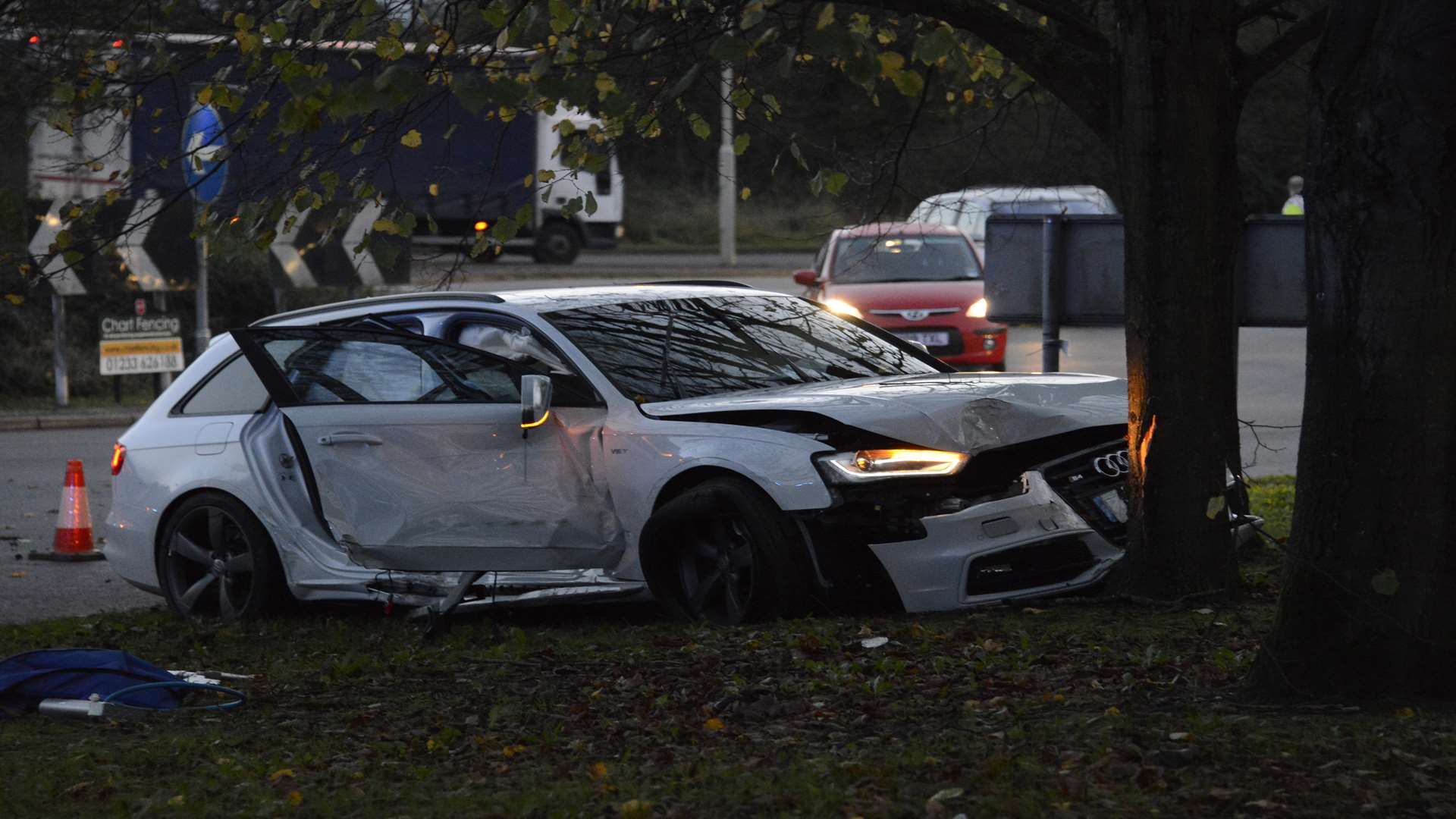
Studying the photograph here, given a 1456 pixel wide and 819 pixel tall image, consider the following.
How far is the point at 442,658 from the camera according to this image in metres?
7.28

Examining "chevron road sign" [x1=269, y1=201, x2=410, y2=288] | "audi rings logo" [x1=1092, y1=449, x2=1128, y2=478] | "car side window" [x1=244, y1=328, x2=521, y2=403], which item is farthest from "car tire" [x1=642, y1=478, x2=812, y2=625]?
"chevron road sign" [x1=269, y1=201, x2=410, y2=288]

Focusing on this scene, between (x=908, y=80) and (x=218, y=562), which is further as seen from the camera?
(x=218, y=562)

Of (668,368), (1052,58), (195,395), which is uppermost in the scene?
(1052,58)

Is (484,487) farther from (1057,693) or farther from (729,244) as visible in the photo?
(729,244)

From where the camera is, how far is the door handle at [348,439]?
26.5 feet

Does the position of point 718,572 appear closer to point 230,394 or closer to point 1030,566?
point 1030,566

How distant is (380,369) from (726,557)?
1916 millimetres

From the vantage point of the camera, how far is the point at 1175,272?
6.95 meters

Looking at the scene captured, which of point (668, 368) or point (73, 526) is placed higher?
point (668, 368)

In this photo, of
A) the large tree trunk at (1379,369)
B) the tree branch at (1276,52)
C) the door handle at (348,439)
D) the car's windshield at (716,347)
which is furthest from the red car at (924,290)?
the large tree trunk at (1379,369)

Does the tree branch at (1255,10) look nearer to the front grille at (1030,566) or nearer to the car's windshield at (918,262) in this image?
the front grille at (1030,566)

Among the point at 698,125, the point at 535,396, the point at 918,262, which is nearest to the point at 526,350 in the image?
the point at 535,396

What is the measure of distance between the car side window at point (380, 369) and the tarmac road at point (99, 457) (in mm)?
2096

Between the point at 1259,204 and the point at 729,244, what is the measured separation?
1120 cm
